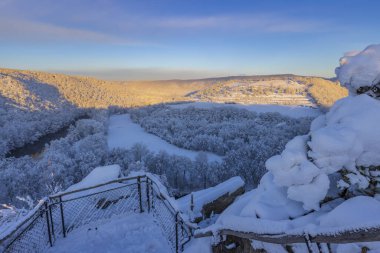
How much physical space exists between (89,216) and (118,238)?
85.5 inches

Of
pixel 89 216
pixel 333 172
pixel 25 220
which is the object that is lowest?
pixel 89 216

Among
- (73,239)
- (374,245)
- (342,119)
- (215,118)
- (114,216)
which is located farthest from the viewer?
(215,118)

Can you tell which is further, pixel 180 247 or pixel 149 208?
pixel 149 208

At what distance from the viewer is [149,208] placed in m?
8.43

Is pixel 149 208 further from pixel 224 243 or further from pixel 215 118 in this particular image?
pixel 215 118

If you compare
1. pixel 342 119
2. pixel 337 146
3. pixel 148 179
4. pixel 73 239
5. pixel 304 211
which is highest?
pixel 342 119

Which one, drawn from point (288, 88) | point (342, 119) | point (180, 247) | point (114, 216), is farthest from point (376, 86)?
point (288, 88)

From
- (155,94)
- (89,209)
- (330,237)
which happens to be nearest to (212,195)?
(89,209)

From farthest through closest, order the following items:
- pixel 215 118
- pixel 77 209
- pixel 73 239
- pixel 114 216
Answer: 1. pixel 215 118
2. pixel 77 209
3. pixel 114 216
4. pixel 73 239

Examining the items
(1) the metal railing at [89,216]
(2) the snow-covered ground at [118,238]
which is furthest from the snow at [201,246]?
(2) the snow-covered ground at [118,238]

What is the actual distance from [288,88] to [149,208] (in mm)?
141658

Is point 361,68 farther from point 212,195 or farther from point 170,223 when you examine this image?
point 212,195

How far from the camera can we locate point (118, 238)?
7234 mm

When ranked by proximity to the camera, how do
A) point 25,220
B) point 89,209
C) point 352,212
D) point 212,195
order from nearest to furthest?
point 352,212
point 25,220
point 89,209
point 212,195
